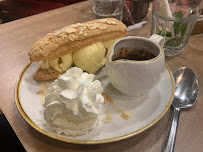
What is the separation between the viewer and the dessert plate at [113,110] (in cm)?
48

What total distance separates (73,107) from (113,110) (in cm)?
Result: 14

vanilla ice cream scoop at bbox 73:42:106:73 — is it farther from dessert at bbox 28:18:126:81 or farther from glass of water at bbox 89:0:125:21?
glass of water at bbox 89:0:125:21

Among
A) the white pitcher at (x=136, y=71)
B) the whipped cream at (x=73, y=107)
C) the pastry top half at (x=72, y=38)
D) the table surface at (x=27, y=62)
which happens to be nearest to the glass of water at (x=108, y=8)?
the table surface at (x=27, y=62)

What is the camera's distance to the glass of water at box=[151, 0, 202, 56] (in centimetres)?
81

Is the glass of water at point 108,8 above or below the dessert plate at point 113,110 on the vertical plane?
above

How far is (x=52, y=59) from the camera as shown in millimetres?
686

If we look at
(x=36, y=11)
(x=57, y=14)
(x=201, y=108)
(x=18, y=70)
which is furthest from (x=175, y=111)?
(x=36, y=11)

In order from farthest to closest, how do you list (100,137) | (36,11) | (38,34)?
1. (36,11)
2. (38,34)
3. (100,137)

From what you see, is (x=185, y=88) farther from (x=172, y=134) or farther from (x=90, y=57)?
(x=90, y=57)

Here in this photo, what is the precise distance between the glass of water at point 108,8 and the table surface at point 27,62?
108 mm

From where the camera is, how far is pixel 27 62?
82 cm

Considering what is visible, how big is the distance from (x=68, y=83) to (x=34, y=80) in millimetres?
222

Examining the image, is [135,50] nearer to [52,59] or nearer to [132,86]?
[132,86]

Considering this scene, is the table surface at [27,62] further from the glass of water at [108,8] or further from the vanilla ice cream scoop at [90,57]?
the vanilla ice cream scoop at [90,57]
